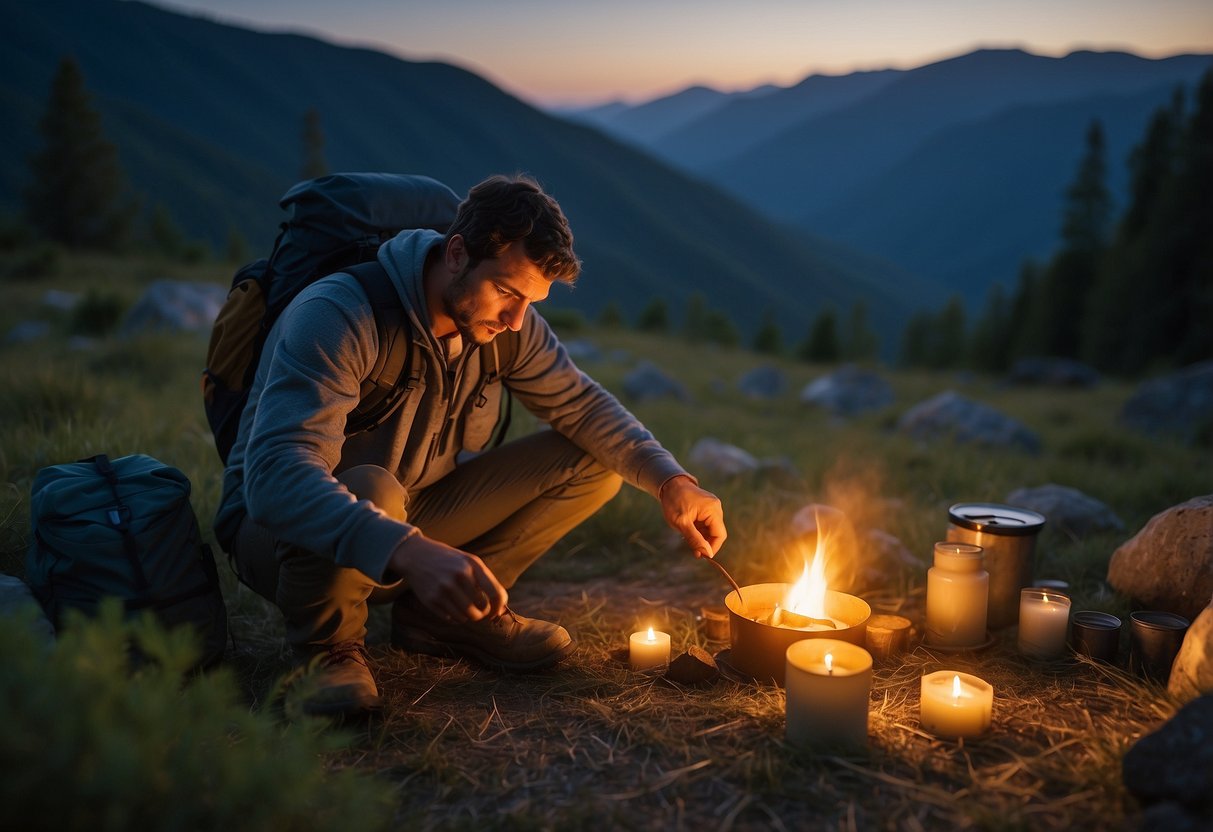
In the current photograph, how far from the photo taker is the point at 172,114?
478 ft

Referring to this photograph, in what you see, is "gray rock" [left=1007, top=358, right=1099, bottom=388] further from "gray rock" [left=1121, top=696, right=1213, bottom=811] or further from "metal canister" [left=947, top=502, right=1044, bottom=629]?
"gray rock" [left=1121, top=696, right=1213, bottom=811]

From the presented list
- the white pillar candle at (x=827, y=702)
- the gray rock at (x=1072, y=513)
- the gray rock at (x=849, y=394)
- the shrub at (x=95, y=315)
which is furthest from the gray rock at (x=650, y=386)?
the white pillar candle at (x=827, y=702)

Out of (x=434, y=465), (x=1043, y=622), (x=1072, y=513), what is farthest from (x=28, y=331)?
(x=1043, y=622)

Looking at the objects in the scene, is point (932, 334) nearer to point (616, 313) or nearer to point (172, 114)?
point (616, 313)

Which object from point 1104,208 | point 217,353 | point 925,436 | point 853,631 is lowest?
point 925,436

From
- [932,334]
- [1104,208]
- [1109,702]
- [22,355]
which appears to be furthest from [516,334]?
[932,334]

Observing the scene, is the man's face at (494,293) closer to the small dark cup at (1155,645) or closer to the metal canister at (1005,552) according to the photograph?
the metal canister at (1005,552)

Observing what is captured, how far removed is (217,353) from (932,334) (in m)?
53.3

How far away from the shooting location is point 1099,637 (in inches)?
115

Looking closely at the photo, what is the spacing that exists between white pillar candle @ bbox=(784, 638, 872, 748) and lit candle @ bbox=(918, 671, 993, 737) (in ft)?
0.87

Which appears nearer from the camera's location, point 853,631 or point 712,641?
point 853,631

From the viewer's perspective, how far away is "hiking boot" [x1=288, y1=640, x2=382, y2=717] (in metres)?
2.44

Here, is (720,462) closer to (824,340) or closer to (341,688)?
(341,688)

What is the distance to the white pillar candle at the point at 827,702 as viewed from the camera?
2.20 meters
